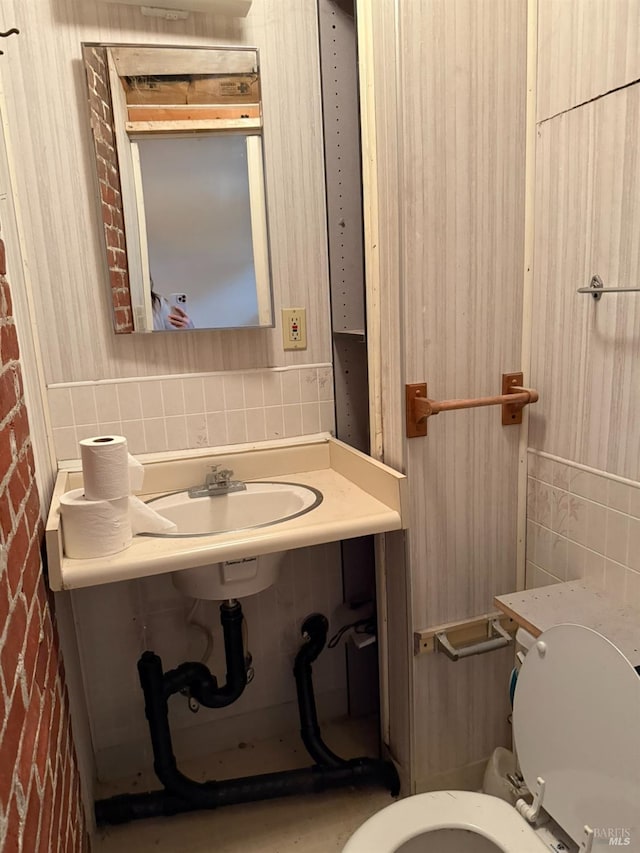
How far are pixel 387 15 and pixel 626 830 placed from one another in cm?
164

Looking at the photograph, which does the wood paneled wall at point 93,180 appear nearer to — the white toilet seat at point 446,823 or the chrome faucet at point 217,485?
the chrome faucet at point 217,485

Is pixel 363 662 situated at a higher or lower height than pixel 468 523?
lower

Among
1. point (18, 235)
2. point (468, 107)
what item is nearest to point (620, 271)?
point (468, 107)

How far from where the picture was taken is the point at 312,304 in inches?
67.8

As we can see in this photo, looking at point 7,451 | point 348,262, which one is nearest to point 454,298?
point 348,262

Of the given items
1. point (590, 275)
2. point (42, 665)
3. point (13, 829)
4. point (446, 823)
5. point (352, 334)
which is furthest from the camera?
point (352, 334)

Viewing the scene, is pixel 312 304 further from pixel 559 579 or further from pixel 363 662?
pixel 363 662

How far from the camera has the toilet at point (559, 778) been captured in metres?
1.01

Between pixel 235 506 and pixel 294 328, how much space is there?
536 mm

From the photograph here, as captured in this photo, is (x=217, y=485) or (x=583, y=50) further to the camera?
(x=217, y=485)

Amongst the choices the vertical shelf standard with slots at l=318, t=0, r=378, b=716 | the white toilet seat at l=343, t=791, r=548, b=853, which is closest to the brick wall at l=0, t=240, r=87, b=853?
the white toilet seat at l=343, t=791, r=548, b=853

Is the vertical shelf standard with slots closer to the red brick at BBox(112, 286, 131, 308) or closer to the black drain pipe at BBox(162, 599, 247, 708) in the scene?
the black drain pipe at BBox(162, 599, 247, 708)

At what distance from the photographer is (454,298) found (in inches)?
56.0

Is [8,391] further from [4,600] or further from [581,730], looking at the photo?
[581,730]
